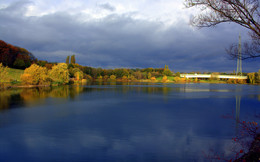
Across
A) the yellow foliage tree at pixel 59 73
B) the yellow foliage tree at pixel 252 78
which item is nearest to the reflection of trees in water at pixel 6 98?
the yellow foliage tree at pixel 59 73

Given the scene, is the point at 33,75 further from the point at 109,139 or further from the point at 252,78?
the point at 252,78

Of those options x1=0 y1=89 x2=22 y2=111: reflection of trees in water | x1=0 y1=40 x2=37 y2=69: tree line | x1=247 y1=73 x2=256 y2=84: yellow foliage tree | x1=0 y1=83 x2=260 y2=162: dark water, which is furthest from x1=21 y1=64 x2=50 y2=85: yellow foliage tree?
x1=247 y1=73 x2=256 y2=84: yellow foliage tree

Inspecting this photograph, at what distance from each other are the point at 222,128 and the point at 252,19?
7.06 meters

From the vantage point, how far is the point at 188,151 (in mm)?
7363

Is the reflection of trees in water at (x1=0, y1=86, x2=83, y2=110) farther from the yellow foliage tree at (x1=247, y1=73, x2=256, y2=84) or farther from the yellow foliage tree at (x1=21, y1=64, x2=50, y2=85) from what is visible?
the yellow foliage tree at (x1=247, y1=73, x2=256, y2=84)

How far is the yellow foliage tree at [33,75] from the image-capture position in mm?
36072

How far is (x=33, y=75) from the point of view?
37.5m

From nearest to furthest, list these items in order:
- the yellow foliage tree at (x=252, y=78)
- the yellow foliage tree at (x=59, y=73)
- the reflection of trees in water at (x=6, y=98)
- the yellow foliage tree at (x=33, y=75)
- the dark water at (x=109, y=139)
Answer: the dark water at (x=109, y=139)
the reflection of trees in water at (x=6, y=98)
the yellow foliage tree at (x=33, y=75)
the yellow foliage tree at (x=59, y=73)
the yellow foliage tree at (x=252, y=78)

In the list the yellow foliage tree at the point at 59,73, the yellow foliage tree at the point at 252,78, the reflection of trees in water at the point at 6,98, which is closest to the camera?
the reflection of trees in water at the point at 6,98

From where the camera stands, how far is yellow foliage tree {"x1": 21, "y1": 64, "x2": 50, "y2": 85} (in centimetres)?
3607

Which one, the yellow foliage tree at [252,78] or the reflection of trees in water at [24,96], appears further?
the yellow foliage tree at [252,78]

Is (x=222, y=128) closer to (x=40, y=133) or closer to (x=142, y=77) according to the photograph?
(x=40, y=133)

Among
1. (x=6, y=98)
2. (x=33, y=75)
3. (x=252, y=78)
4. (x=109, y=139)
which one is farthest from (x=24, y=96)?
(x=252, y=78)

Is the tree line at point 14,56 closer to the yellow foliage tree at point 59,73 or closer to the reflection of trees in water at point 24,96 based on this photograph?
the yellow foliage tree at point 59,73
